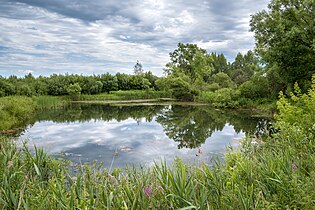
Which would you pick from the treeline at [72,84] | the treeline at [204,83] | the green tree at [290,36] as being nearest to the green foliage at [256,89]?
the treeline at [204,83]

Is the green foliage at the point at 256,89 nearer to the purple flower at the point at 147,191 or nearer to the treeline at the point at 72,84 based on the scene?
the treeline at the point at 72,84

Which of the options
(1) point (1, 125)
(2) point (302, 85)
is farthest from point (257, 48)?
(1) point (1, 125)

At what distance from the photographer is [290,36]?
50.5 feet

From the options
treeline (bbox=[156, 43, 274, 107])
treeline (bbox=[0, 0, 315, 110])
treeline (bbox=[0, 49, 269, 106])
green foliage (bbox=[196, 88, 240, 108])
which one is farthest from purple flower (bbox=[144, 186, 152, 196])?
treeline (bbox=[0, 49, 269, 106])

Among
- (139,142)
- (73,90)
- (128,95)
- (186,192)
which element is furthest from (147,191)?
(128,95)

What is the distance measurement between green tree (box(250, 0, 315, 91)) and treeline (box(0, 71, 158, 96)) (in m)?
26.4

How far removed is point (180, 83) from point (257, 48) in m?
16.6

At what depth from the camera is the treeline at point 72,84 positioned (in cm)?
3134

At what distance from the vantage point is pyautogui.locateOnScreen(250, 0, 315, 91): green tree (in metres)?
16.1

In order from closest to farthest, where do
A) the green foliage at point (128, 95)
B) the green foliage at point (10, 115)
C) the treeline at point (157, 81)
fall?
the green foliage at point (10, 115)
the treeline at point (157, 81)
the green foliage at point (128, 95)

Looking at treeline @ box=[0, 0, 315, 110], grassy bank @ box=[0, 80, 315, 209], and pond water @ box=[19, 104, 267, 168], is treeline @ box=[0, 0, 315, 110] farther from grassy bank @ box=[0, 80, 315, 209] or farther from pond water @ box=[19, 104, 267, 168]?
grassy bank @ box=[0, 80, 315, 209]

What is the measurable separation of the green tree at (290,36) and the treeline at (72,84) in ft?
86.8

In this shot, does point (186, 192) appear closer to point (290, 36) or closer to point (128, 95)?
point (290, 36)

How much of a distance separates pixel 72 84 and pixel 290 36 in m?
33.4
